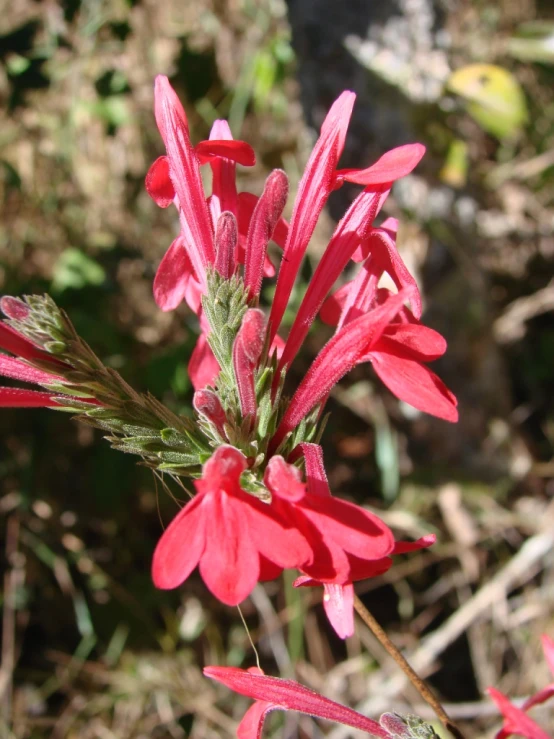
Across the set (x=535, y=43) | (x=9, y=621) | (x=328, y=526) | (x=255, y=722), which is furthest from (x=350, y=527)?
(x=535, y=43)

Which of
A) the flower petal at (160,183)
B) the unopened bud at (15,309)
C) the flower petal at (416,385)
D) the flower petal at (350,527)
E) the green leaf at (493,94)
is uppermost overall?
the green leaf at (493,94)

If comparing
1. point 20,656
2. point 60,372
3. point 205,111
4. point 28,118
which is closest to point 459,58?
point 205,111

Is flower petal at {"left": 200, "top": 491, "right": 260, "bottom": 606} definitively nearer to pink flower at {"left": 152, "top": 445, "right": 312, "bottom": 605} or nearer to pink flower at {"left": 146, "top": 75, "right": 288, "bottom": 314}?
pink flower at {"left": 152, "top": 445, "right": 312, "bottom": 605}

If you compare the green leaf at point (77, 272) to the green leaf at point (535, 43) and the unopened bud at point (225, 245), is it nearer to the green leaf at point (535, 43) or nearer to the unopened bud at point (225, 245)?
the unopened bud at point (225, 245)

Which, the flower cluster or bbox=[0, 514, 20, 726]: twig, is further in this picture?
bbox=[0, 514, 20, 726]: twig

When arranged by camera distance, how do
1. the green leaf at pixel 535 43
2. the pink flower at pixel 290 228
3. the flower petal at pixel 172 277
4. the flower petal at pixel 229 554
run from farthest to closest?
the green leaf at pixel 535 43
the flower petal at pixel 172 277
the pink flower at pixel 290 228
the flower petal at pixel 229 554

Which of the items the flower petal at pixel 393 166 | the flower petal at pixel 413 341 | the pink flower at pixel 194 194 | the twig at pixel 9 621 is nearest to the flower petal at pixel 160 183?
the pink flower at pixel 194 194

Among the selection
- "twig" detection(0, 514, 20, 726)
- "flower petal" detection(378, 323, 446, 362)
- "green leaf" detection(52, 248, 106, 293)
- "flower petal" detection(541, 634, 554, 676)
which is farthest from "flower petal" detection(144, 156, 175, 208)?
"twig" detection(0, 514, 20, 726)
